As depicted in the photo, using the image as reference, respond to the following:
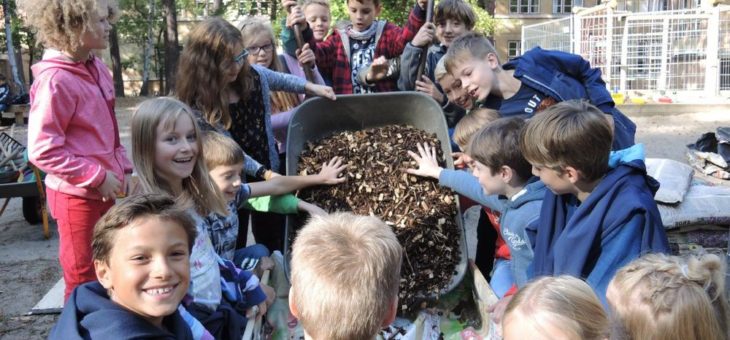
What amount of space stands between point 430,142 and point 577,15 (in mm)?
12138

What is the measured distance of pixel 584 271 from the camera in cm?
216

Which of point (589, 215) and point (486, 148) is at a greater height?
point (486, 148)

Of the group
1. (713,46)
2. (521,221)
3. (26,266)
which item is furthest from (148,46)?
(521,221)

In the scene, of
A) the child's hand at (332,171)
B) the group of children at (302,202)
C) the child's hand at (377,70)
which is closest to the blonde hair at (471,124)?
the group of children at (302,202)

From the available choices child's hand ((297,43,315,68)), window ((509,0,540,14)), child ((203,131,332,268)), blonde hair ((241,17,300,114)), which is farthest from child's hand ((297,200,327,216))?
window ((509,0,540,14))

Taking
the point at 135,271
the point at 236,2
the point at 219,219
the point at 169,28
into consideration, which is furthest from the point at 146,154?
the point at 236,2

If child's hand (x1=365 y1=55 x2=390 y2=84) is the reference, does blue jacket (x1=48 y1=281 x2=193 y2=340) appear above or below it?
below

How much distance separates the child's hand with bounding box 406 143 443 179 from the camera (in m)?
3.16

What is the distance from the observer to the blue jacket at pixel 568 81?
119 inches

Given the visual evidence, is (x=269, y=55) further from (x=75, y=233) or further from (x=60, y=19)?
(x=75, y=233)

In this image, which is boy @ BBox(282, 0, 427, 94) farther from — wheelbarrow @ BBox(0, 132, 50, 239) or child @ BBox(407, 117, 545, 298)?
wheelbarrow @ BBox(0, 132, 50, 239)

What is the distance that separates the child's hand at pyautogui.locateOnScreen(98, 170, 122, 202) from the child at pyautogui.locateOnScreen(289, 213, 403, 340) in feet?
4.42

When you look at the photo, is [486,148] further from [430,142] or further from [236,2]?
[236,2]

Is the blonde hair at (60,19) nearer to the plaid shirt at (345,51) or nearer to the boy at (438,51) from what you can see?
the plaid shirt at (345,51)
